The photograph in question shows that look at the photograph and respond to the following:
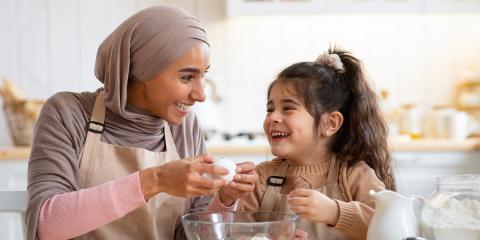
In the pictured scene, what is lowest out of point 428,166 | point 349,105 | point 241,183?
point 428,166

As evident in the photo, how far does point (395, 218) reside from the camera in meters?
1.24

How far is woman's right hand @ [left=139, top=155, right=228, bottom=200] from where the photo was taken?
140 centimetres

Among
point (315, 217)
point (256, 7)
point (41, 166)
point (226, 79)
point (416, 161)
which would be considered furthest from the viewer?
point (226, 79)

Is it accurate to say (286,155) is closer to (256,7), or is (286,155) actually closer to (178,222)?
(178,222)

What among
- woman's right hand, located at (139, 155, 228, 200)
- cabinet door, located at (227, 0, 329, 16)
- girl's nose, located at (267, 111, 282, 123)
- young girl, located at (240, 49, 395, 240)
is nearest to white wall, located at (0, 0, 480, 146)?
cabinet door, located at (227, 0, 329, 16)

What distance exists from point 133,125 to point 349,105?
543 mm

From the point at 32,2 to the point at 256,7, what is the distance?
117cm

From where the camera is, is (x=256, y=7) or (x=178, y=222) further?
(x=256, y=7)

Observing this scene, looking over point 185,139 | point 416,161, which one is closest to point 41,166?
point 185,139

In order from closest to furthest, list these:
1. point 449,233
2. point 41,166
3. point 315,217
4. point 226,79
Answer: point 449,233, point 315,217, point 41,166, point 226,79

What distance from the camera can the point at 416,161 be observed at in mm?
3490

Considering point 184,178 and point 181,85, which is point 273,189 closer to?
point 181,85

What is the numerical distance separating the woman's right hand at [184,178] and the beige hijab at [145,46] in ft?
1.01

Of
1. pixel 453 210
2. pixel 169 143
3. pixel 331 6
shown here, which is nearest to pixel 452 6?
pixel 331 6
